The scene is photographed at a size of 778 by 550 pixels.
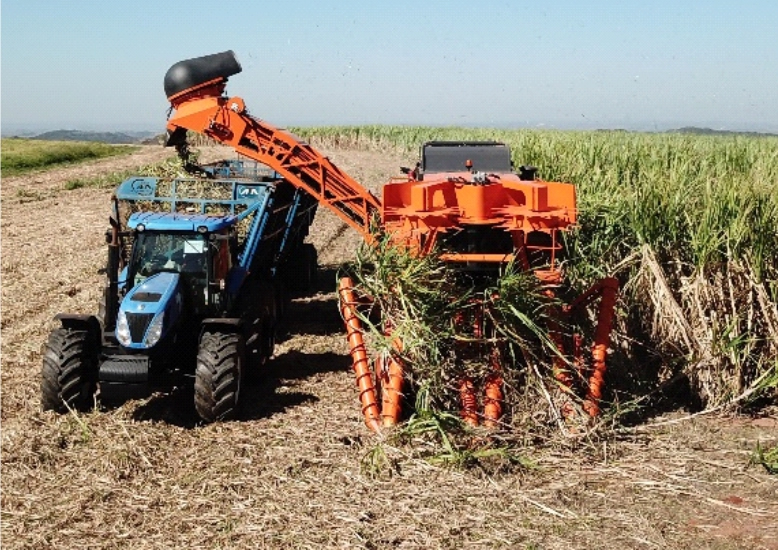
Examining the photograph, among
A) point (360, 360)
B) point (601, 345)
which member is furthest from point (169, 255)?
point (601, 345)

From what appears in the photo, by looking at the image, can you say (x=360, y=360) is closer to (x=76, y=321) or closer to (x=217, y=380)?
(x=217, y=380)

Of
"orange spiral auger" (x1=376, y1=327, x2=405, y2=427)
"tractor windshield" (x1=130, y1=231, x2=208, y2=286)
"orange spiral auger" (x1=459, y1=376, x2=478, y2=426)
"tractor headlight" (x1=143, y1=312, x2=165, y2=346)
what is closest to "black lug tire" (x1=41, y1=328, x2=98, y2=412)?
"tractor headlight" (x1=143, y1=312, x2=165, y2=346)

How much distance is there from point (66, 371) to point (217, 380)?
1268mm

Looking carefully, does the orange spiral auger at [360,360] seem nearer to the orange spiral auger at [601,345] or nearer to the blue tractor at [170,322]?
the blue tractor at [170,322]

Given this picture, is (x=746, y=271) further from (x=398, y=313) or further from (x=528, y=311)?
(x=398, y=313)

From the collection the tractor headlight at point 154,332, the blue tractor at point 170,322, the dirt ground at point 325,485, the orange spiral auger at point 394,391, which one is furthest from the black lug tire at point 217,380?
the orange spiral auger at point 394,391

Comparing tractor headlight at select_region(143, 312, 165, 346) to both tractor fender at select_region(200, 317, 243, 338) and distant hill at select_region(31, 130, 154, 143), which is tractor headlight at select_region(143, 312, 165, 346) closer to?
tractor fender at select_region(200, 317, 243, 338)

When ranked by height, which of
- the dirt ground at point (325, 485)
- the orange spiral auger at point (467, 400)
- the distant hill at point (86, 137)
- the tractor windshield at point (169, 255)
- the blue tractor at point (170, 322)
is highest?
the distant hill at point (86, 137)

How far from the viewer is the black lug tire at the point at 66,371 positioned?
6832 millimetres

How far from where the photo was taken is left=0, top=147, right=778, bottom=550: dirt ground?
5051 mm

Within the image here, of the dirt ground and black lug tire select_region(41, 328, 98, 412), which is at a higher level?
black lug tire select_region(41, 328, 98, 412)

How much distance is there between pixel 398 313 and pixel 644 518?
248 cm

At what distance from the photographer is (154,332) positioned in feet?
22.3

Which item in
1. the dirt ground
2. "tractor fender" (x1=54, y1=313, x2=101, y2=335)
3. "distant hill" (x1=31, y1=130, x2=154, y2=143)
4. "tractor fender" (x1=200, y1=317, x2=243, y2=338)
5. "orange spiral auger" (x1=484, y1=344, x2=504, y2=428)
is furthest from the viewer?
"distant hill" (x1=31, y1=130, x2=154, y2=143)
